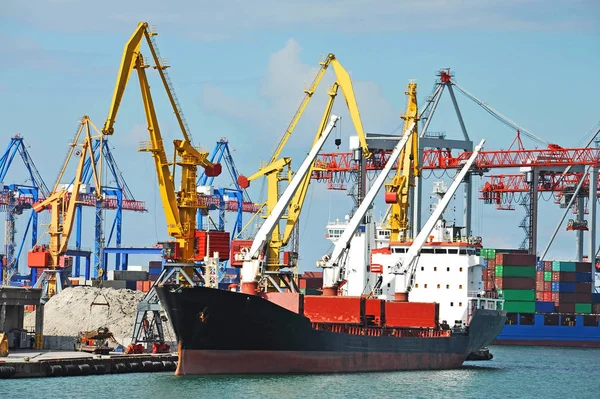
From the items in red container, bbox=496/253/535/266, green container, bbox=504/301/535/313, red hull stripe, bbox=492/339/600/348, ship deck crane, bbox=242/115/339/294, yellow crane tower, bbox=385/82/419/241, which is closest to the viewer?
ship deck crane, bbox=242/115/339/294

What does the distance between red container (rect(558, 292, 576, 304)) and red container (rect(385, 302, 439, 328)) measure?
40.1m

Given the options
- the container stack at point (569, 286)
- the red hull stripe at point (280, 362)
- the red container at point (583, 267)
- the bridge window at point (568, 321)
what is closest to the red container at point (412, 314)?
the red hull stripe at point (280, 362)

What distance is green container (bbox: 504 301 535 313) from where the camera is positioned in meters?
97.6

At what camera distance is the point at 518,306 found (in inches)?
3848

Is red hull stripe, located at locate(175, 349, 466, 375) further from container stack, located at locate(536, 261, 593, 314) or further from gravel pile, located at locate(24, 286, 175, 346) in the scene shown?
container stack, located at locate(536, 261, 593, 314)

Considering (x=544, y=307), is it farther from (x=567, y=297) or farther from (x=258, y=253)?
(x=258, y=253)

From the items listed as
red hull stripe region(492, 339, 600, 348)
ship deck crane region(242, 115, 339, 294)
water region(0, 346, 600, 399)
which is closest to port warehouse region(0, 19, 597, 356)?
red hull stripe region(492, 339, 600, 348)

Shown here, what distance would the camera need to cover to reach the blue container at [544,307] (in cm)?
10044

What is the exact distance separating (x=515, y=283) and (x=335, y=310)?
137ft

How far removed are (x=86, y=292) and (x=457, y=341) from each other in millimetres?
22640

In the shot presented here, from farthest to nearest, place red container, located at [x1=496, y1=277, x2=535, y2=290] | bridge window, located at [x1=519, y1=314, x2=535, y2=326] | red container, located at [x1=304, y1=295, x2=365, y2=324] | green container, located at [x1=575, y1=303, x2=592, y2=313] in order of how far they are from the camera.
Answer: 1. green container, located at [x1=575, y1=303, x2=592, y2=313]
2. bridge window, located at [x1=519, y1=314, x2=535, y2=326]
3. red container, located at [x1=496, y1=277, x2=535, y2=290]
4. red container, located at [x1=304, y1=295, x2=365, y2=324]

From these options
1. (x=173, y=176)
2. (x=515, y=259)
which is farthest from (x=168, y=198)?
(x=515, y=259)

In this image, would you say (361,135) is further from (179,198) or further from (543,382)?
(543,382)

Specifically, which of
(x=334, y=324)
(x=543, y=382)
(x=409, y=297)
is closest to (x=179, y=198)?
(x=334, y=324)
